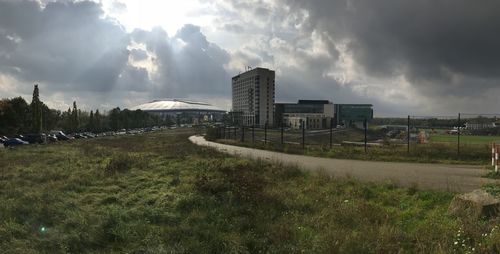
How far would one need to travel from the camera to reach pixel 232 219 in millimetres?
8836

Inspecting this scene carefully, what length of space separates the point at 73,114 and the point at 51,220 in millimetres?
88378

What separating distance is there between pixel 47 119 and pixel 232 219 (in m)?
84.2

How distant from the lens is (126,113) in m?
128

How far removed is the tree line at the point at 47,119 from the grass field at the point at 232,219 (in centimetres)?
5693

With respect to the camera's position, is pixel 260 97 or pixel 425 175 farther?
pixel 260 97

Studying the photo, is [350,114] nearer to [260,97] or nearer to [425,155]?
[260,97]

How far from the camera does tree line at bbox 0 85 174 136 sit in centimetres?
6176

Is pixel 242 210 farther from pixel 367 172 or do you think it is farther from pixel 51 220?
pixel 367 172

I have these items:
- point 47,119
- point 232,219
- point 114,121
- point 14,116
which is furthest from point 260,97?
point 232,219

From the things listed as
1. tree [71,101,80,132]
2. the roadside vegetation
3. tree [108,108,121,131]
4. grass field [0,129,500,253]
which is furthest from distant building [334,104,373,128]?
grass field [0,129,500,253]

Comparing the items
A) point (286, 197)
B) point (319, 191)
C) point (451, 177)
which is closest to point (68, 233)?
point (286, 197)

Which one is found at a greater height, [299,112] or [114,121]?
[299,112]

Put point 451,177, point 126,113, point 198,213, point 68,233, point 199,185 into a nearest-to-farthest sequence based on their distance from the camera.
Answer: point 68,233 → point 198,213 → point 199,185 → point 451,177 → point 126,113

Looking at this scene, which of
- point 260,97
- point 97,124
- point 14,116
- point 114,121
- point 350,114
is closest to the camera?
point 14,116
